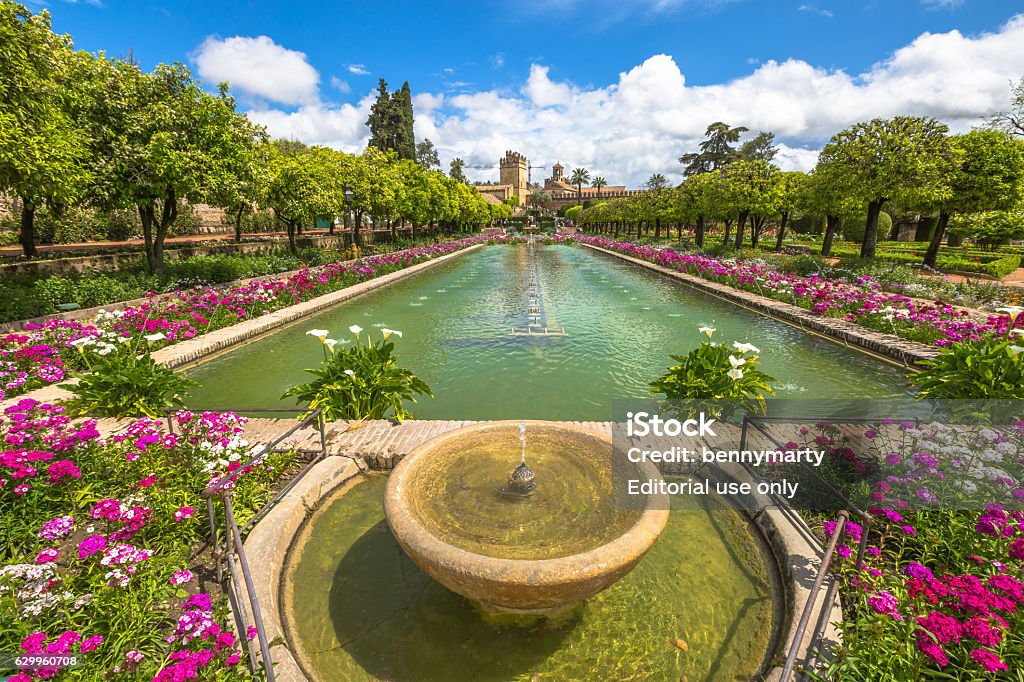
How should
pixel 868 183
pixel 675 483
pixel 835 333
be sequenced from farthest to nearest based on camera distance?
1. pixel 868 183
2. pixel 835 333
3. pixel 675 483

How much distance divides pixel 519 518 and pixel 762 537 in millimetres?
2228

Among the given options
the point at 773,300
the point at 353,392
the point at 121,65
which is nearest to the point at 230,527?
the point at 353,392

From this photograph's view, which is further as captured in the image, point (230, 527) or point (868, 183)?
point (868, 183)

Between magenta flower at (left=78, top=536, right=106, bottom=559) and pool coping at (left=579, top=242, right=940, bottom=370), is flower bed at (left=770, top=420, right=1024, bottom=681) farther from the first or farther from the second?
pool coping at (left=579, top=242, right=940, bottom=370)

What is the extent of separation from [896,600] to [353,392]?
5.54 metres

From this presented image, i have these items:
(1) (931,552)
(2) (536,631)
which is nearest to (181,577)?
(2) (536,631)

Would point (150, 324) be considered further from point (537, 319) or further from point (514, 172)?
point (514, 172)

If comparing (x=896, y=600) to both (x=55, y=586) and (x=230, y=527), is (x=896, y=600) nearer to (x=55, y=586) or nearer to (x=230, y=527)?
(x=230, y=527)

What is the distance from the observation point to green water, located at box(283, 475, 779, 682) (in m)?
2.68

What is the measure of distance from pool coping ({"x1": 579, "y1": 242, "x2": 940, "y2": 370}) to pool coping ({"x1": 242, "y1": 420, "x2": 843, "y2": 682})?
22.0 feet

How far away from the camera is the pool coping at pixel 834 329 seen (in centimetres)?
822

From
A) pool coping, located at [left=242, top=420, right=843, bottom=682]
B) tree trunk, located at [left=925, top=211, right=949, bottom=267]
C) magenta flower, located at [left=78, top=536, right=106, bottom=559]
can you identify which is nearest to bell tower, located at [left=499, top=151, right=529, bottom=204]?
tree trunk, located at [left=925, top=211, right=949, bottom=267]

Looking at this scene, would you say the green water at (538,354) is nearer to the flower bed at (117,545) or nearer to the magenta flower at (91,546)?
the flower bed at (117,545)

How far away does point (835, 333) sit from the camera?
32.3 ft
